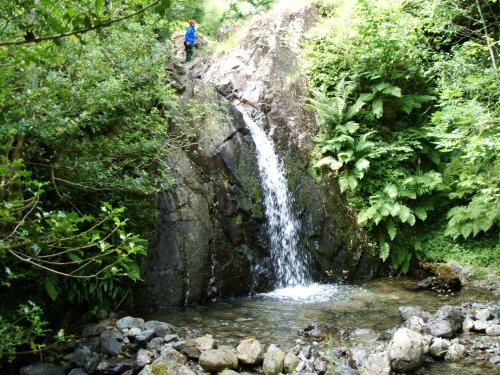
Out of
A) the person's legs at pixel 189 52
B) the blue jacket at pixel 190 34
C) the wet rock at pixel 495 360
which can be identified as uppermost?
the blue jacket at pixel 190 34

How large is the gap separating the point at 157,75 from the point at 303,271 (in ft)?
17.7

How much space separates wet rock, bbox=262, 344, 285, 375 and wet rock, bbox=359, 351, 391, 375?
39.8 inches

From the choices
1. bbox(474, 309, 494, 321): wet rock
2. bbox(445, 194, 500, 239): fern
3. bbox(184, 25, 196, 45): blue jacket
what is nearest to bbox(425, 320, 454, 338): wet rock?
bbox(474, 309, 494, 321): wet rock

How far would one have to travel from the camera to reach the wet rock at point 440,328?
20.4ft

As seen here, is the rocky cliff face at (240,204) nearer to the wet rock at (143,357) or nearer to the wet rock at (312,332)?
the wet rock at (143,357)

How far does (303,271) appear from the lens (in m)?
9.46

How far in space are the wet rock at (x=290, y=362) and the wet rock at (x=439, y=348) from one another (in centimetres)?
195

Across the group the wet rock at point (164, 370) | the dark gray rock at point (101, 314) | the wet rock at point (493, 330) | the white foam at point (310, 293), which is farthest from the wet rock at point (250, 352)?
the wet rock at point (493, 330)

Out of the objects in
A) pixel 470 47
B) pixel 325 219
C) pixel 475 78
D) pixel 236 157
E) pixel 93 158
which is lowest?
pixel 325 219

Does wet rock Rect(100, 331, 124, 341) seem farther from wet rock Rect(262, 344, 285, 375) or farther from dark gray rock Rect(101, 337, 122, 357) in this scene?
wet rock Rect(262, 344, 285, 375)

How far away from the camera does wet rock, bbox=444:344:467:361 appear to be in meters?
5.64

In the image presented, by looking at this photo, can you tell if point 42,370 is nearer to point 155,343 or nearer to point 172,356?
point 155,343

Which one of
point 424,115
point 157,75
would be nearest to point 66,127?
point 157,75

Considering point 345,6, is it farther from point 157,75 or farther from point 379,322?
point 379,322
